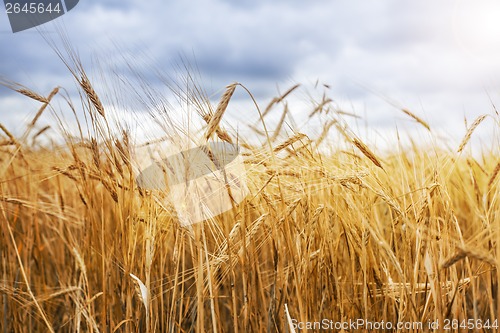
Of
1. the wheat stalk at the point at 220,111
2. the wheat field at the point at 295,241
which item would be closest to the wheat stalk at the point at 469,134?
the wheat field at the point at 295,241

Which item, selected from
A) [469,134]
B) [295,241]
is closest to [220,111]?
[295,241]

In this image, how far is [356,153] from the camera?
195 cm

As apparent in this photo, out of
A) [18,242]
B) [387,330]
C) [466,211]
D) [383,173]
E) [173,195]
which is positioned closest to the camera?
[173,195]

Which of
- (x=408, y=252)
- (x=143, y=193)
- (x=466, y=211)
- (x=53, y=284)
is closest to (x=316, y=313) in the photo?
(x=408, y=252)

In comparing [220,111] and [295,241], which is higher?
[220,111]

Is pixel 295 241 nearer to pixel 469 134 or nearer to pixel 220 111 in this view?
pixel 220 111

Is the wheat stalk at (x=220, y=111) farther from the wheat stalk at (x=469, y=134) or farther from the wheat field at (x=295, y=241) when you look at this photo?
the wheat stalk at (x=469, y=134)

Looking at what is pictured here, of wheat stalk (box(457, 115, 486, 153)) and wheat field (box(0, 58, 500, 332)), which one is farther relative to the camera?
wheat stalk (box(457, 115, 486, 153))

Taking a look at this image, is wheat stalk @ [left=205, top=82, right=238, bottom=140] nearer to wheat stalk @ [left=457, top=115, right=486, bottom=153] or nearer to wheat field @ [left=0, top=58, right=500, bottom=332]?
wheat field @ [left=0, top=58, right=500, bottom=332]

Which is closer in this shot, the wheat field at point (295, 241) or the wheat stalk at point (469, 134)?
the wheat field at point (295, 241)

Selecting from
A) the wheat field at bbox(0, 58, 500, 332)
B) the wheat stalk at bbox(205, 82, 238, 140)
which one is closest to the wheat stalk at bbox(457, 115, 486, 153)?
the wheat field at bbox(0, 58, 500, 332)

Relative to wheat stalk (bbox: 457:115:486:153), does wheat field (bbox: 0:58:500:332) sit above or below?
below

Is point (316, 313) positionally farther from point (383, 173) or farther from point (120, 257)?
point (120, 257)

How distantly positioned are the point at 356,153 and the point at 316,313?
2.09 ft
